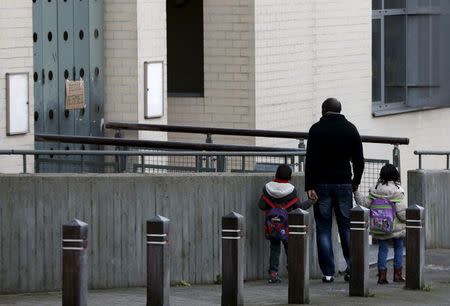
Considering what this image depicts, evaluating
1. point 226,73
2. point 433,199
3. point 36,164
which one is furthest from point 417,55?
point 36,164

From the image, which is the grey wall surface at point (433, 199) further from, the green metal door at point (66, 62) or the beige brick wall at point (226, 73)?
the green metal door at point (66, 62)

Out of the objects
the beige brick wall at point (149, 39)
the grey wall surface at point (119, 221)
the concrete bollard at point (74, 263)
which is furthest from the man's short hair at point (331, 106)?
the beige brick wall at point (149, 39)

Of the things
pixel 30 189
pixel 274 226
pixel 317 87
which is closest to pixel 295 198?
pixel 274 226

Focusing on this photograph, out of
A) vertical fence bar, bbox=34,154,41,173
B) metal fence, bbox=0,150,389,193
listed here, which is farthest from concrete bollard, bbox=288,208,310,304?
vertical fence bar, bbox=34,154,41,173

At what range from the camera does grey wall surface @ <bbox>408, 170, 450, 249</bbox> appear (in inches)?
758

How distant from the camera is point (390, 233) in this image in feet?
51.1

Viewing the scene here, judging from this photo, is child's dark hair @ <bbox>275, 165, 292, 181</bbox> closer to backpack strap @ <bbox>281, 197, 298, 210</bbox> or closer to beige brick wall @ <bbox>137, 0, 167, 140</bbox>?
backpack strap @ <bbox>281, 197, 298, 210</bbox>

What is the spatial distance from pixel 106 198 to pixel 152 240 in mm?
2172

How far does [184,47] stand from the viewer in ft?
75.4

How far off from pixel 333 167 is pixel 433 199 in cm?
440

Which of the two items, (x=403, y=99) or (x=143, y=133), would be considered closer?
(x=143, y=133)

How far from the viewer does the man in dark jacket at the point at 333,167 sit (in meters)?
15.4

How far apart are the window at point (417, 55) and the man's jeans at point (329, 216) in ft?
32.4

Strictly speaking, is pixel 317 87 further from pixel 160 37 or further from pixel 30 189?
pixel 30 189
